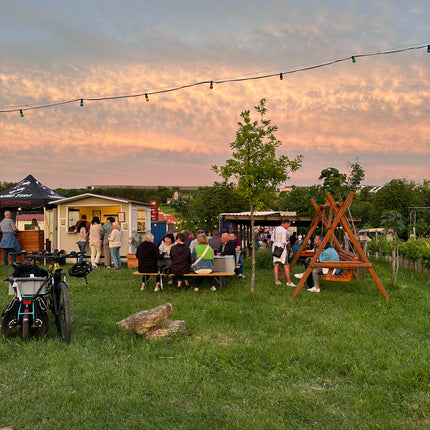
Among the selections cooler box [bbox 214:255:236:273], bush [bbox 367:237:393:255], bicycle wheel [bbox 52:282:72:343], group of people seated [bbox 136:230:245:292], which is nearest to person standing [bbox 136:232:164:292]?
group of people seated [bbox 136:230:245:292]

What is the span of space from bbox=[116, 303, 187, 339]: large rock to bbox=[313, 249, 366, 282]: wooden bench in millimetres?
3767

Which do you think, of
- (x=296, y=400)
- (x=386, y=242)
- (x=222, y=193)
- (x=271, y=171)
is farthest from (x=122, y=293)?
(x=222, y=193)

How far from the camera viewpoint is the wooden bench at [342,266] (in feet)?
26.5

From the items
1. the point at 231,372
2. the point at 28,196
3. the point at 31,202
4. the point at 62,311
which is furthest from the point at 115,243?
the point at 231,372

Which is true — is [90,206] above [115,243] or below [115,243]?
above

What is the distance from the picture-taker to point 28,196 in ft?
50.9

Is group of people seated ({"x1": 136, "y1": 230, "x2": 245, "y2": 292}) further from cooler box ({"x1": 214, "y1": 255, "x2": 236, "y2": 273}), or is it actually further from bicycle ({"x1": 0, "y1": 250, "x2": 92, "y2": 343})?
bicycle ({"x1": 0, "y1": 250, "x2": 92, "y2": 343})

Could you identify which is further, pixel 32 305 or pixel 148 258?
pixel 148 258

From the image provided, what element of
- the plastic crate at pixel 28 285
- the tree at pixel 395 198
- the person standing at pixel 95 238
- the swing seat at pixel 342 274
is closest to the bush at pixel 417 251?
the swing seat at pixel 342 274

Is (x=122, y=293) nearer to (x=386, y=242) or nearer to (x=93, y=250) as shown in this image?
(x=93, y=250)

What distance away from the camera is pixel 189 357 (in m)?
4.60

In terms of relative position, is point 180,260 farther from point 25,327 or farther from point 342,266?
point 25,327

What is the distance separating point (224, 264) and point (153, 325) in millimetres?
4162

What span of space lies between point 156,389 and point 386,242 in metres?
17.7
